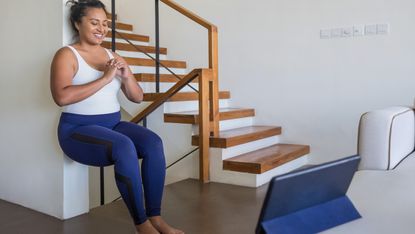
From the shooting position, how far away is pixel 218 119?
3098 mm

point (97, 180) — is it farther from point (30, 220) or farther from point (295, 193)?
point (295, 193)

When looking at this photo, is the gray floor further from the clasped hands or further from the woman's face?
the woman's face

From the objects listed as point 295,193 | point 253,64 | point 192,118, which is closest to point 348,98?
point 253,64

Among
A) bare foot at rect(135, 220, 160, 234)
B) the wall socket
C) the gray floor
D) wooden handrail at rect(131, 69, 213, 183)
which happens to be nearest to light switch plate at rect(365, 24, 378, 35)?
the wall socket

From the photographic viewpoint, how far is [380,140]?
1.68 metres

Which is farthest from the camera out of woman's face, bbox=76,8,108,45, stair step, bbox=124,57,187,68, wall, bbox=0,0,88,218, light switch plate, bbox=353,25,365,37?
stair step, bbox=124,57,187,68

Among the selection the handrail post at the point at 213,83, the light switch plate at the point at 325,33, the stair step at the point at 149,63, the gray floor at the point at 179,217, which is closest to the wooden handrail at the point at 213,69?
the handrail post at the point at 213,83

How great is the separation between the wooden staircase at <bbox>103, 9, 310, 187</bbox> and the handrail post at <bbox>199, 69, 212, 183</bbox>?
0.06 m

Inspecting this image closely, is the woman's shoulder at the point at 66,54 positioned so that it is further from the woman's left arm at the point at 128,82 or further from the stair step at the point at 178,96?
the stair step at the point at 178,96

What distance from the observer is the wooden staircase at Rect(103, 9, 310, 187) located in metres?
2.87

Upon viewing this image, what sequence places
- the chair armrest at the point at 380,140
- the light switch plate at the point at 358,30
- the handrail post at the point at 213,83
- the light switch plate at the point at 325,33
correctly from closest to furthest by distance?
the chair armrest at the point at 380,140, the handrail post at the point at 213,83, the light switch plate at the point at 358,30, the light switch plate at the point at 325,33

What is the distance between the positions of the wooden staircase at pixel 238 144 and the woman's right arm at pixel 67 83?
1.32m

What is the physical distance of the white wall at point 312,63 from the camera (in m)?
3.16

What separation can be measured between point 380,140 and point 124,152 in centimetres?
111
